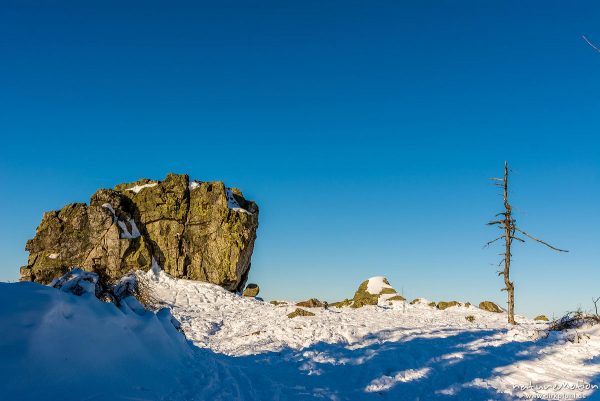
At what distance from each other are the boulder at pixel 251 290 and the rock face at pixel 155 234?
217 centimetres

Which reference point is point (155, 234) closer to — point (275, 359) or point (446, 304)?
point (446, 304)

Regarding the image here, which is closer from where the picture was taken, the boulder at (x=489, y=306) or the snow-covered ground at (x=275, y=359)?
the snow-covered ground at (x=275, y=359)

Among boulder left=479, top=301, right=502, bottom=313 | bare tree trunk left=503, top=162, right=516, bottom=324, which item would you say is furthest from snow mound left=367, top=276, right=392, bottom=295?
bare tree trunk left=503, top=162, right=516, bottom=324

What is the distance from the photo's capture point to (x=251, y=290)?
41.4 m

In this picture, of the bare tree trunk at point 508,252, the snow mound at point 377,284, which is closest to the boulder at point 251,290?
the snow mound at point 377,284

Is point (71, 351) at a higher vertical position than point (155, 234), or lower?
lower

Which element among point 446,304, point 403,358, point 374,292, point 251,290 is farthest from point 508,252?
point 251,290

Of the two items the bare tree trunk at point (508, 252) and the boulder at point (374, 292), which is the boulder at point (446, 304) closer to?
the boulder at point (374, 292)

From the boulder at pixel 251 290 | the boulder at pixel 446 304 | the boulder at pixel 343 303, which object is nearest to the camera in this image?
the boulder at pixel 446 304

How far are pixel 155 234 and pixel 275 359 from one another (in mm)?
28507

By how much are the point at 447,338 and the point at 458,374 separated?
441 cm

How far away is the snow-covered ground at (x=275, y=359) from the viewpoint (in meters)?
4.76

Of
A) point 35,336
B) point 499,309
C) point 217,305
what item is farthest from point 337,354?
point 499,309

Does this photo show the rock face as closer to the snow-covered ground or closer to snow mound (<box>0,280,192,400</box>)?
the snow-covered ground
